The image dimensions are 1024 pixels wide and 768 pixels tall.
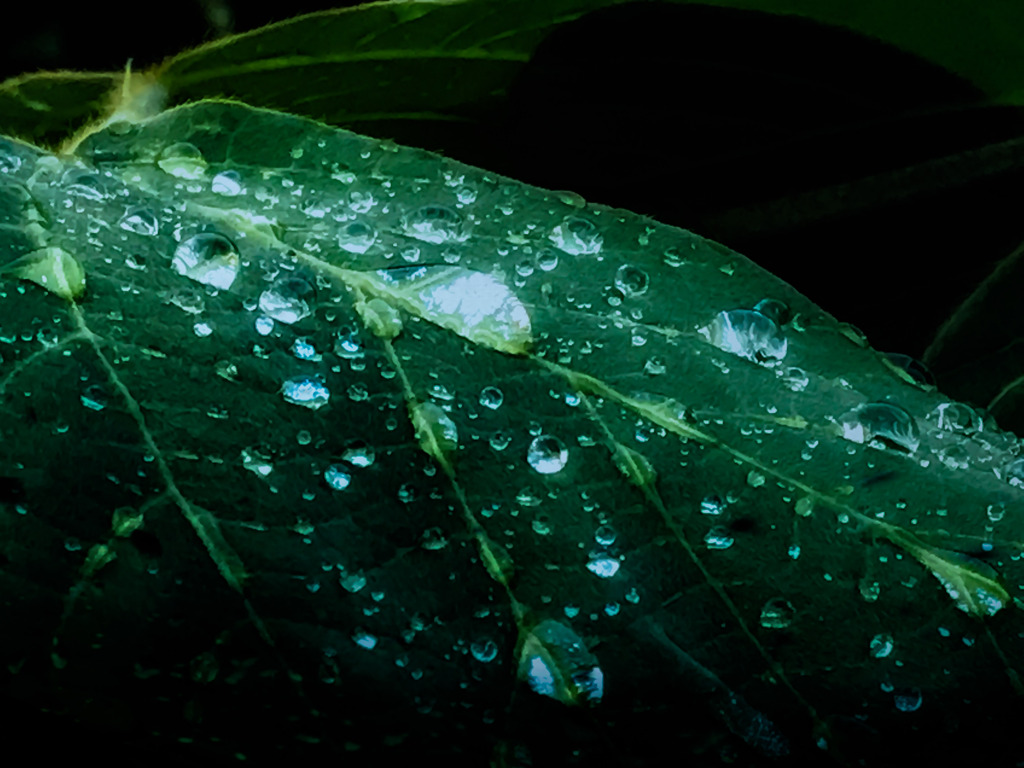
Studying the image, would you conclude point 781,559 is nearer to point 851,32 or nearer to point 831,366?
point 831,366

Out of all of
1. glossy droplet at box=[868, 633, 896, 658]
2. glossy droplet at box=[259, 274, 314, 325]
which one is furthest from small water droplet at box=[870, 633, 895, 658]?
glossy droplet at box=[259, 274, 314, 325]

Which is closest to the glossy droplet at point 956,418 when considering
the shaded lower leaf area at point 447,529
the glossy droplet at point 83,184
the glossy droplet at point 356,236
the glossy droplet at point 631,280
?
the shaded lower leaf area at point 447,529

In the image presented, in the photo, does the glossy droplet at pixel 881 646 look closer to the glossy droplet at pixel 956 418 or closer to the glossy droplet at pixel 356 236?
the glossy droplet at pixel 956 418

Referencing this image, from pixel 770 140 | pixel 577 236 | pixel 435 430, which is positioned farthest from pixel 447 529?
pixel 770 140

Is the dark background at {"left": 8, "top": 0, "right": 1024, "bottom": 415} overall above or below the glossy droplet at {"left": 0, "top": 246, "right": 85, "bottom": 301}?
above

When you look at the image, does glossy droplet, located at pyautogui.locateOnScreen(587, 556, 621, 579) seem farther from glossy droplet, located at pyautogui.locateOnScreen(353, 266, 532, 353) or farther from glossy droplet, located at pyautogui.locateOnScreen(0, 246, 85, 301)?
glossy droplet, located at pyautogui.locateOnScreen(0, 246, 85, 301)

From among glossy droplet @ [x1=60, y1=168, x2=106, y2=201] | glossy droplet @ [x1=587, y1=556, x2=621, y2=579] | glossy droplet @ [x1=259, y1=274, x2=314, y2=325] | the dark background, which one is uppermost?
the dark background

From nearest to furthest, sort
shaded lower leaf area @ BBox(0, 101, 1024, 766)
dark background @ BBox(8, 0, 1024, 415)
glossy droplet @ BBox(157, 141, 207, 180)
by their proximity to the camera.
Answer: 1. shaded lower leaf area @ BBox(0, 101, 1024, 766)
2. glossy droplet @ BBox(157, 141, 207, 180)
3. dark background @ BBox(8, 0, 1024, 415)

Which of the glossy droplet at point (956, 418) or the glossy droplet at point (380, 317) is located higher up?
the glossy droplet at point (380, 317)
